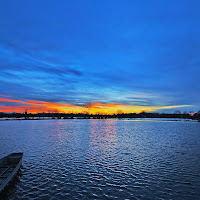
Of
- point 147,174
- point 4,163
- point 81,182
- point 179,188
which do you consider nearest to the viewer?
point 179,188

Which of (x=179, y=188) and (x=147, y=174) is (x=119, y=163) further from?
(x=179, y=188)

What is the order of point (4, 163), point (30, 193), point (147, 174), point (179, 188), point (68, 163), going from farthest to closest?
point (68, 163), point (4, 163), point (147, 174), point (179, 188), point (30, 193)

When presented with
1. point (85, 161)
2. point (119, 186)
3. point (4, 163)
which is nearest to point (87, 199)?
point (119, 186)

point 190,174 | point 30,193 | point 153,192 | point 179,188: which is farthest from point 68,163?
point 190,174

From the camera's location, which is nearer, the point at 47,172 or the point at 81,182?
the point at 81,182

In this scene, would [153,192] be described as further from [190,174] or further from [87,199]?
[190,174]

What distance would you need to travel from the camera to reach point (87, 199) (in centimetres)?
1563

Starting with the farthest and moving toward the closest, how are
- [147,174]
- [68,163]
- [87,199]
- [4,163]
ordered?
[68,163] → [4,163] → [147,174] → [87,199]

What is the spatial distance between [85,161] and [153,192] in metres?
14.5

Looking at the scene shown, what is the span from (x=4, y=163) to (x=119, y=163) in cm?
1833

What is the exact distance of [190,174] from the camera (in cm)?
2248

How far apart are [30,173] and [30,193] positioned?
6.37 m

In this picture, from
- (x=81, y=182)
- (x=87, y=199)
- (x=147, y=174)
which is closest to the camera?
(x=87, y=199)

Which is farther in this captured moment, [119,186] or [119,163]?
[119,163]
